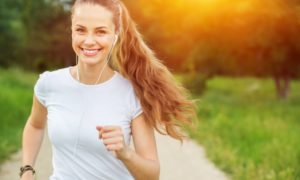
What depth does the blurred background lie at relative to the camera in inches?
353

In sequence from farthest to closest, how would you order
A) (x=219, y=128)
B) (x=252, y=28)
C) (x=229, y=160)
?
(x=252, y=28) → (x=219, y=128) → (x=229, y=160)

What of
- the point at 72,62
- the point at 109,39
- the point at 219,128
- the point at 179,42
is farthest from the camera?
the point at 72,62

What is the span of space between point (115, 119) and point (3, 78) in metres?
17.7

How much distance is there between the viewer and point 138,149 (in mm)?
2883

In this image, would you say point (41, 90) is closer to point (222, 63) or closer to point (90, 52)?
point (90, 52)

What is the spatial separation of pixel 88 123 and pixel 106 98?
0.13 meters

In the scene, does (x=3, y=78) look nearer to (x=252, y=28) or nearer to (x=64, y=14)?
(x=252, y=28)

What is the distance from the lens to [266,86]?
27.9 m

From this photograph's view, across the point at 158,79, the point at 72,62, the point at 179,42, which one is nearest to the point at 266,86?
the point at 179,42

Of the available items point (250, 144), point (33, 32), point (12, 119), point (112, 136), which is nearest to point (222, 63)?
point (12, 119)

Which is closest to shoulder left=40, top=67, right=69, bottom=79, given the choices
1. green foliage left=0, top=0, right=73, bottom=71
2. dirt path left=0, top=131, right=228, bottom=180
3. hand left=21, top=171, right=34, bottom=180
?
hand left=21, top=171, right=34, bottom=180

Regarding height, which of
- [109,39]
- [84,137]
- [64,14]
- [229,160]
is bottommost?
[64,14]

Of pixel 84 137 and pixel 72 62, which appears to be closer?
pixel 84 137

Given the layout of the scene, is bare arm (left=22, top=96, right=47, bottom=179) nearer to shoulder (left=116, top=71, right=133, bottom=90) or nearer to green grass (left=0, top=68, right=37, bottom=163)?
shoulder (left=116, top=71, right=133, bottom=90)
